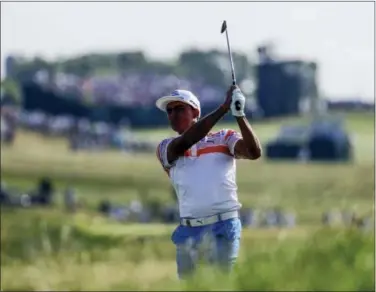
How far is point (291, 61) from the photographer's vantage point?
28203mm

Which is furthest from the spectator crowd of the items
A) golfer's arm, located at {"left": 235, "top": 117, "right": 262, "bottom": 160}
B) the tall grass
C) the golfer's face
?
golfer's arm, located at {"left": 235, "top": 117, "right": 262, "bottom": 160}

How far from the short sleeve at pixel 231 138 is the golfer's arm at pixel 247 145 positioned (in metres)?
0.03

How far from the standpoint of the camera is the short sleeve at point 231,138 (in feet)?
21.3

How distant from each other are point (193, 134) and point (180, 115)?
0.24 metres

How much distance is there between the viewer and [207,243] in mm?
Answer: 6195

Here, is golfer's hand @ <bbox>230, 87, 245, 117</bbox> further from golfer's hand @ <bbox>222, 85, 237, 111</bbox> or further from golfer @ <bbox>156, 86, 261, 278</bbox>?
golfer @ <bbox>156, 86, 261, 278</bbox>

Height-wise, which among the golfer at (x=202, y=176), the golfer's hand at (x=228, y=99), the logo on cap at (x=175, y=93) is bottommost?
the golfer at (x=202, y=176)

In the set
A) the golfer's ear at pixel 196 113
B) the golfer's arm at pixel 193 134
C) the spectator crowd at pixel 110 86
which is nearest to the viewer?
the golfer's arm at pixel 193 134

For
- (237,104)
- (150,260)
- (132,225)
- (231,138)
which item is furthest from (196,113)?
(132,225)

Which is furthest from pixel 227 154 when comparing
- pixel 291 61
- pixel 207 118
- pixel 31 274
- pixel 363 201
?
pixel 291 61

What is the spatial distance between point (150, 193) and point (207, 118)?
22.2 m

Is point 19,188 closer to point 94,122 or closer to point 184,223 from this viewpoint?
point 94,122

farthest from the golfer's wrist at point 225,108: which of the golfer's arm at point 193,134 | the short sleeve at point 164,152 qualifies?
the short sleeve at point 164,152

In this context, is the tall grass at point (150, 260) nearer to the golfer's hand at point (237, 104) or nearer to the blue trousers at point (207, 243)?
the blue trousers at point (207, 243)
